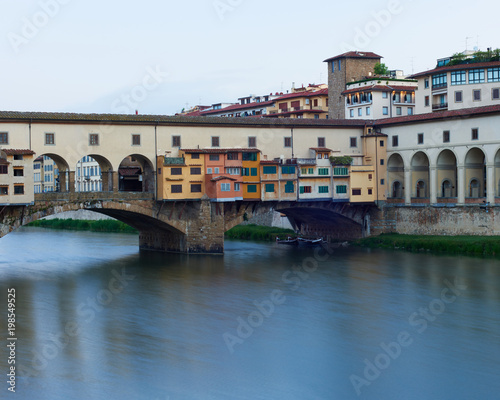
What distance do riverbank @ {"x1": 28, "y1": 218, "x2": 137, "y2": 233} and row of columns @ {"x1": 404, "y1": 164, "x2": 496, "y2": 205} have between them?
22.8 m

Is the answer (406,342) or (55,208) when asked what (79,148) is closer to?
(55,208)

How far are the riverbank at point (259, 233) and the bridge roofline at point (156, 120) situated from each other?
994 cm

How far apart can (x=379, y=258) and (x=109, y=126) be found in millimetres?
15391

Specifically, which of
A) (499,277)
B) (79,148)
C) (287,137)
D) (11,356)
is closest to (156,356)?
(11,356)

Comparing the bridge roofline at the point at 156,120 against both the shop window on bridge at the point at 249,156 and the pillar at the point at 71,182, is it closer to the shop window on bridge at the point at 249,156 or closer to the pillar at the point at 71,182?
the shop window on bridge at the point at 249,156

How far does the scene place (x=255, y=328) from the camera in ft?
82.5

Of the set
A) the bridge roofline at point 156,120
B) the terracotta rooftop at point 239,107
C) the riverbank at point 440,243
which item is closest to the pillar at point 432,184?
the riverbank at point 440,243

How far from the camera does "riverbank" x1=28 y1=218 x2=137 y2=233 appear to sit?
61.8m

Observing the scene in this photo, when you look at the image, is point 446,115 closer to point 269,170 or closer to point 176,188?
point 269,170

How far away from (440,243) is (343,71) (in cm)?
2229

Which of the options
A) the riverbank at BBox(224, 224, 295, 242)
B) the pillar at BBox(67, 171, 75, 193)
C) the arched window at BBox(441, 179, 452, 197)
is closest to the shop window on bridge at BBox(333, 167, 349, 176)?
the arched window at BBox(441, 179, 452, 197)

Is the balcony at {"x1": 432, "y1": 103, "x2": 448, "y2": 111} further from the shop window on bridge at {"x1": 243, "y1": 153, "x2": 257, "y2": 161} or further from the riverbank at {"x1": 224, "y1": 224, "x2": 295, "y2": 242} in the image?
the shop window on bridge at {"x1": 243, "y1": 153, "x2": 257, "y2": 161}

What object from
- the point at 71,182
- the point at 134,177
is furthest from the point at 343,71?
the point at 71,182

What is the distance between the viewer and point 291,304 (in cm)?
2898
